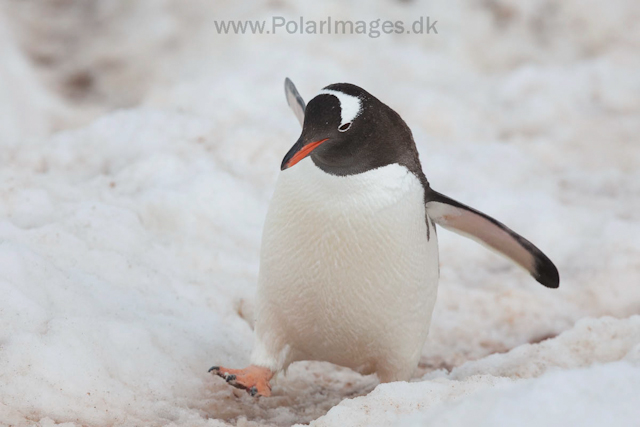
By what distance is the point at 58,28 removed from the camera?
559cm

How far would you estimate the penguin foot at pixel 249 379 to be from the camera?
83.0 inches

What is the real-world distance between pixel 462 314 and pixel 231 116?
1818 millimetres

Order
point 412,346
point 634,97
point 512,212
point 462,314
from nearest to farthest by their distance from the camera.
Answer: point 412,346 → point 462,314 → point 512,212 → point 634,97

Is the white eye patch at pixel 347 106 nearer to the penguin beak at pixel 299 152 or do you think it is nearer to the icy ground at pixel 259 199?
Answer: the penguin beak at pixel 299 152

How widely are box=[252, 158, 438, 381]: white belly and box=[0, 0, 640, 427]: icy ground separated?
8.2 inches

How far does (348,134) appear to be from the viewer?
2021 millimetres

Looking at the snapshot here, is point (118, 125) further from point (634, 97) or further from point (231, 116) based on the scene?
point (634, 97)

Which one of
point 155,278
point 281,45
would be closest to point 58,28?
point 281,45

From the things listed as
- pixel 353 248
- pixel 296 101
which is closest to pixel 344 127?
pixel 353 248

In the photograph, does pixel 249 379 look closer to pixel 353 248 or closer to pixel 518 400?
pixel 353 248

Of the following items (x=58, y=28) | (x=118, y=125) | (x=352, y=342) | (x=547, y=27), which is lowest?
(x=352, y=342)

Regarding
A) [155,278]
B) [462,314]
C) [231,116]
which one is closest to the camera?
[155,278]

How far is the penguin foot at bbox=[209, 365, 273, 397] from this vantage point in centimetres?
211

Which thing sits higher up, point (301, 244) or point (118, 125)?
point (118, 125)
